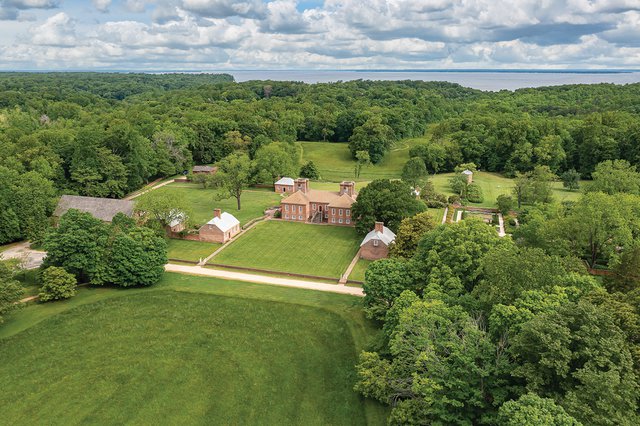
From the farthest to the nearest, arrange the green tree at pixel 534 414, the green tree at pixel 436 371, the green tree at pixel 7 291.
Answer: the green tree at pixel 7 291 → the green tree at pixel 436 371 → the green tree at pixel 534 414

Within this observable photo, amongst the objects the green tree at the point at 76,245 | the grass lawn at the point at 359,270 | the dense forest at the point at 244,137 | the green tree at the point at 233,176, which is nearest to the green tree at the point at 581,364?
the grass lawn at the point at 359,270

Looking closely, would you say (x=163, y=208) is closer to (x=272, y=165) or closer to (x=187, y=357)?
(x=187, y=357)

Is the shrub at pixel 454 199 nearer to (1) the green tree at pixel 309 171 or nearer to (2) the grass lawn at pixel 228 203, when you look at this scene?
(2) the grass lawn at pixel 228 203

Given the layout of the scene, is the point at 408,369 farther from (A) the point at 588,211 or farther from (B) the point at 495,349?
(A) the point at 588,211

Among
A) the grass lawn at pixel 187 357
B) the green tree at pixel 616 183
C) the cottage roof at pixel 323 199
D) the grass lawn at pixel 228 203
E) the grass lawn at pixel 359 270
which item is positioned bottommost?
the grass lawn at pixel 187 357

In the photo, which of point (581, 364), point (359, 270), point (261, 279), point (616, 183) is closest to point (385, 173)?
point (616, 183)

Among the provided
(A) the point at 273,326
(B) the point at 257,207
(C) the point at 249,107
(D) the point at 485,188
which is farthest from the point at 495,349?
(C) the point at 249,107

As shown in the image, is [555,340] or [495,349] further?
[495,349]
